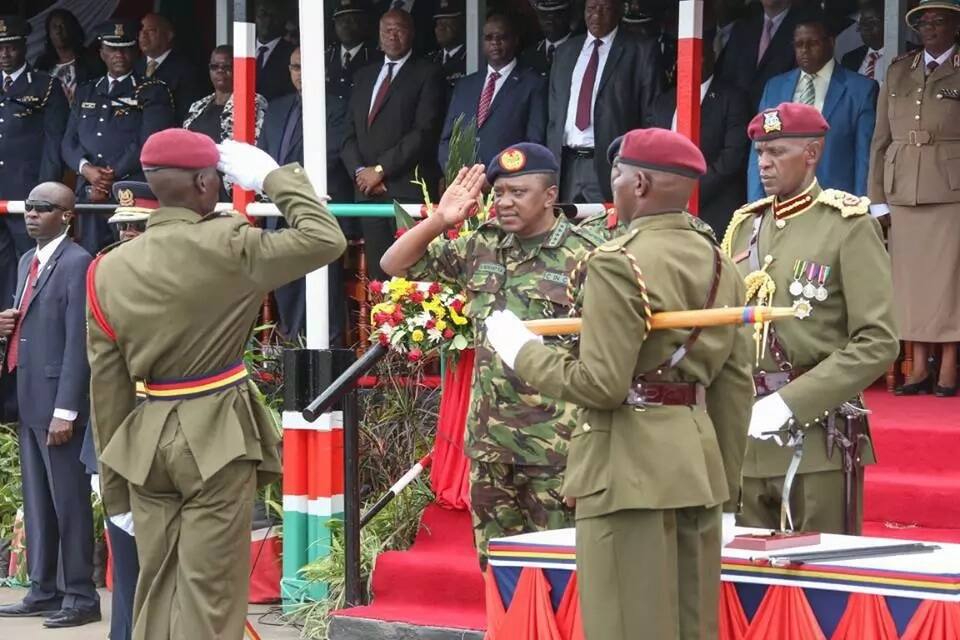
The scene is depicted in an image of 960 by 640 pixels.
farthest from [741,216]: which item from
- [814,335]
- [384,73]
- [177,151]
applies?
[384,73]

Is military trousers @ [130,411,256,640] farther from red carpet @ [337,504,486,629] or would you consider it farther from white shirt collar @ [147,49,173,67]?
white shirt collar @ [147,49,173,67]

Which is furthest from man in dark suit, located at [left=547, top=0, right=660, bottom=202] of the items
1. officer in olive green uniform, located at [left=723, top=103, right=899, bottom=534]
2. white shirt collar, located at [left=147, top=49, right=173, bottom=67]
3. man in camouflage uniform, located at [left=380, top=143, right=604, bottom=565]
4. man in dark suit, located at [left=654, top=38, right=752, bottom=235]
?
officer in olive green uniform, located at [left=723, top=103, right=899, bottom=534]

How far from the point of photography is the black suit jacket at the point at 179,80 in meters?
11.8

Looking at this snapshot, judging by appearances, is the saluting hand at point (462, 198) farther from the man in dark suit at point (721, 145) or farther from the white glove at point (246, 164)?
the man in dark suit at point (721, 145)

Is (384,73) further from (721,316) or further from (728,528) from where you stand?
(721,316)

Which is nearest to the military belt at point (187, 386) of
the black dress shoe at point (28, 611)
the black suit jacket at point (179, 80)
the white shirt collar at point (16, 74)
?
the black dress shoe at point (28, 611)

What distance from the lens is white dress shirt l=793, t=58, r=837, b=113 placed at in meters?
9.05

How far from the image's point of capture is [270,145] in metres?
10.5

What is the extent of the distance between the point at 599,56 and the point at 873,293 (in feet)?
14.6

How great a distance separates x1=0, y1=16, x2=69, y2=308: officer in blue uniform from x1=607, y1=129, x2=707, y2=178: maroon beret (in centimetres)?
799

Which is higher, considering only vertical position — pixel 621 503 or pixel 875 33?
pixel 875 33

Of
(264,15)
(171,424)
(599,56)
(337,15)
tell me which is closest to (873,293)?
(171,424)

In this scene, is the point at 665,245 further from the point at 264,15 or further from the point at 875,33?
the point at 264,15

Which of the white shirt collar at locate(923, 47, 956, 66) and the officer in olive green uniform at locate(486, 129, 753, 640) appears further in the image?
the white shirt collar at locate(923, 47, 956, 66)
